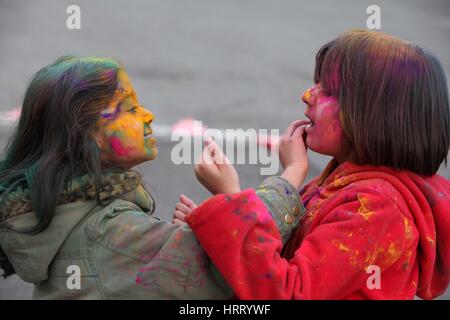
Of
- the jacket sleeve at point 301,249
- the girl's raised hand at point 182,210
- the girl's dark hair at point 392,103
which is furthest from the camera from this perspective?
the girl's raised hand at point 182,210

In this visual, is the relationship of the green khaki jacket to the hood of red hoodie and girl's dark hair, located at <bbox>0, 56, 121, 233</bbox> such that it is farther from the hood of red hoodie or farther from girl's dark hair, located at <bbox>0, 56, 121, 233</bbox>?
the hood of red hoodie

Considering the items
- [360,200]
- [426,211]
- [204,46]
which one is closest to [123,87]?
[360,200]

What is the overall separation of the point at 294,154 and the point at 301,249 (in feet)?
0.74

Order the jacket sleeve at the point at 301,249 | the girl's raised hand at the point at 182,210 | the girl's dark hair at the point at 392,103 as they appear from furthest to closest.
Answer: the girl's raised hand at the point at 182,210 < the girl's dark hair at the point at 392,103 < the jacket sleeve at the point at 301,249

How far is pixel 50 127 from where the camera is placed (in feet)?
3.45

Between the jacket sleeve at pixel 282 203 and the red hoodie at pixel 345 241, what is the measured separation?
0.04 m

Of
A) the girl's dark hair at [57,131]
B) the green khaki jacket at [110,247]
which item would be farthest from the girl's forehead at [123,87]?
the green khaki jacket at [110,247]

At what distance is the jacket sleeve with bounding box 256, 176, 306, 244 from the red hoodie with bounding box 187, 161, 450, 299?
37 millimetres

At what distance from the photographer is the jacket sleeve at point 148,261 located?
936mm

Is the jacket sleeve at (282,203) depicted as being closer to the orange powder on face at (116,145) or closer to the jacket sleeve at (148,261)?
the jacket sleeve at (148,261)

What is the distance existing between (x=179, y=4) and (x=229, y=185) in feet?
4.51

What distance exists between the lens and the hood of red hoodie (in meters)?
0.97

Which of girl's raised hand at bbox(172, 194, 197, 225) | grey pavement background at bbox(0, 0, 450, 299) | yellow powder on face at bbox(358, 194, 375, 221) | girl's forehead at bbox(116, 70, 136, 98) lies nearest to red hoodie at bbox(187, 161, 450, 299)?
yellow powder on face at bbox(358, 194, 375, 221)
